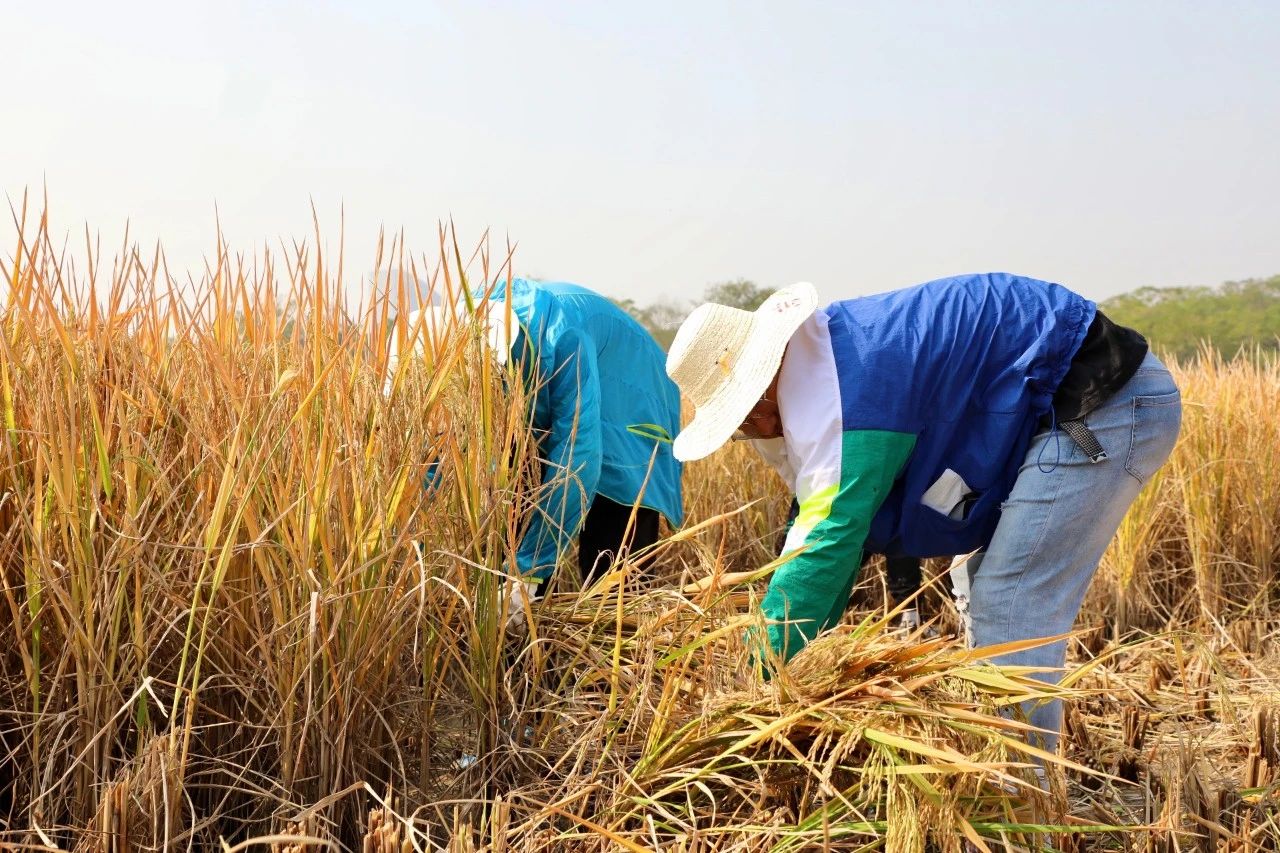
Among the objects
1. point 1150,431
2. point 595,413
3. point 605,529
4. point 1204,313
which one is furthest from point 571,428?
point 1204,313

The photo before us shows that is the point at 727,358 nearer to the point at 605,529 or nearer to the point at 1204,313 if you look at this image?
the point at 605,529

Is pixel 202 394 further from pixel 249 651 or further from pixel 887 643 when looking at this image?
pixel 887 643

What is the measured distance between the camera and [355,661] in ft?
5.22

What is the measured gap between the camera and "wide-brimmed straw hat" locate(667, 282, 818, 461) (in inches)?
75.7

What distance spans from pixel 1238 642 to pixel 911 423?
95.6 inches

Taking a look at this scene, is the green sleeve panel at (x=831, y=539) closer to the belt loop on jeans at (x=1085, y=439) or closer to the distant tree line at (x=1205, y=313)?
the belt loop on jeans at (x=1085, y=439)

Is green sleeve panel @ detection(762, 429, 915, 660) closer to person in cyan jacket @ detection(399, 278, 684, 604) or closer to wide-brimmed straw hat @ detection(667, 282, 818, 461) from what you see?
wide-brimmed straw hat @ detection(667, 282, 818, 461)

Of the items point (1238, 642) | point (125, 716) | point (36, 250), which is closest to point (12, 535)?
point (125, 716)

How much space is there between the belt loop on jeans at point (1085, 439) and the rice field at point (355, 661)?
477 millimetres

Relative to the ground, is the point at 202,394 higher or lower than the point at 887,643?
higher

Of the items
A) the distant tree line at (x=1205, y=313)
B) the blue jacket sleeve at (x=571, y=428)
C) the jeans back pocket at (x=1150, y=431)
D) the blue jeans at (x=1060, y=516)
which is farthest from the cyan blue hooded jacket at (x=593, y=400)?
the distant tree line at (x=1205, y=313)

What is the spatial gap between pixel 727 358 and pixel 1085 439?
676 millimetres

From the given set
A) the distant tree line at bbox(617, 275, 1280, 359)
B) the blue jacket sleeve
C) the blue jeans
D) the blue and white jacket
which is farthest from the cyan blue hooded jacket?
the distant tree line at bbox(617, 275, 1280, 359)

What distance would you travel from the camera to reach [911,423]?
1925mm
